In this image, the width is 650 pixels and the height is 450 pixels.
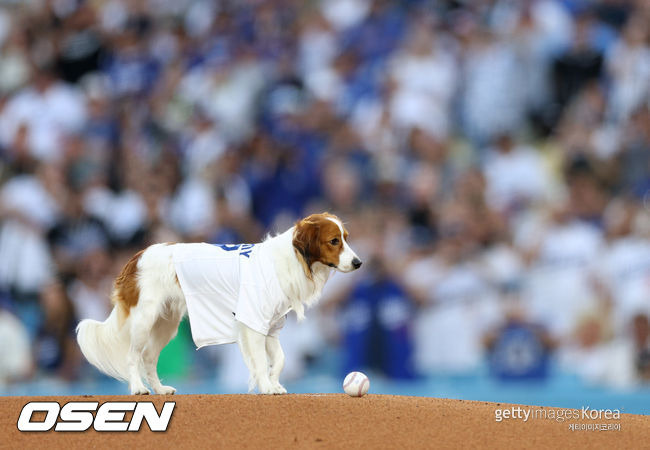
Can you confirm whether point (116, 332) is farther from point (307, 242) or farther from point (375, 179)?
point (375, 179)

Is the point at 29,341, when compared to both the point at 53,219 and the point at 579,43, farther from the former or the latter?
the point at 579,43

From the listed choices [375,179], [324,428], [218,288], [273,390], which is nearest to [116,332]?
[218,288]

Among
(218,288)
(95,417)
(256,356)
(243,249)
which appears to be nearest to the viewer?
(95,417)

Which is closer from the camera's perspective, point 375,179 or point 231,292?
point 231,292

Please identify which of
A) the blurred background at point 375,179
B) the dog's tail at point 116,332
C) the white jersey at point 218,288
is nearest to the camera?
the white jersey at point 218,288

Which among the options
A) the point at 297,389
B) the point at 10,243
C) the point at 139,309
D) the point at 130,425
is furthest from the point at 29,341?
the point at 130,425

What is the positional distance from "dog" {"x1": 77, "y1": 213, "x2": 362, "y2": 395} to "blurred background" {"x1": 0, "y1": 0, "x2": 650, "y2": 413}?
3.29 m

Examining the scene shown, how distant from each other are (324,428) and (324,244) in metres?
1.48

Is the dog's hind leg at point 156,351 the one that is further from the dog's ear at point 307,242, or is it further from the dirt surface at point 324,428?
the dog's ear at point 307,242

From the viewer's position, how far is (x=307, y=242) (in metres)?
7.89

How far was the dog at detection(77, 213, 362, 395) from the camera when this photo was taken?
7.83m

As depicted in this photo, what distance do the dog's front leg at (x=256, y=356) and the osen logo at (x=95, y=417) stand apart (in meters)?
0.69

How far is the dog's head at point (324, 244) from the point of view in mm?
7832

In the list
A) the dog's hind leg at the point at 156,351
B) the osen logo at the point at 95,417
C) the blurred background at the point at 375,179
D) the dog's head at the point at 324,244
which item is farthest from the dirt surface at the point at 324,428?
the blurred background at the point at 375,179
